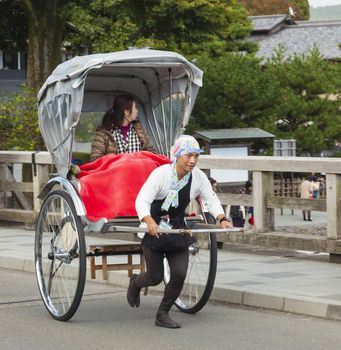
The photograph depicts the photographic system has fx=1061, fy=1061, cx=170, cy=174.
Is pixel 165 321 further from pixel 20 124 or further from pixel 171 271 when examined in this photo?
pixel 20 124

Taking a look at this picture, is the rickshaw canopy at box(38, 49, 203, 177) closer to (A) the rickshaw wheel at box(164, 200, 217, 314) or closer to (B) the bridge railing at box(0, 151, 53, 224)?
(A) the rickshaw wheel at box(164, 200, 217, 314)

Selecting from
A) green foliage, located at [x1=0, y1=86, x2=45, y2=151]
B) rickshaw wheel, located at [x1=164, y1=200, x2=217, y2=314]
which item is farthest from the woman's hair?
green foliage, located at [x1=0, y1=86, x2=45, y2=151]

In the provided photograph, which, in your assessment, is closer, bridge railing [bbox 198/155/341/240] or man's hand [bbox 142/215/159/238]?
man's hand [bbox 142/215/159/238]

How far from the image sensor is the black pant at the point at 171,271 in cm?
821

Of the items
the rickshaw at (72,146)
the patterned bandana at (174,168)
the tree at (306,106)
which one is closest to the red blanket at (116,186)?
the rickshaw at (72,146)

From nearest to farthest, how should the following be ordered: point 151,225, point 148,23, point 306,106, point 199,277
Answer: point 151,225, point 199,277, point 148,23, point 306,106

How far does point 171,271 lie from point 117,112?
2.15 meters

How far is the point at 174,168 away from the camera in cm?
823

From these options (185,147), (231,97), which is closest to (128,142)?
(185,147)

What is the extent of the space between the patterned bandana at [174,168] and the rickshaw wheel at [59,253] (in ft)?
2.61

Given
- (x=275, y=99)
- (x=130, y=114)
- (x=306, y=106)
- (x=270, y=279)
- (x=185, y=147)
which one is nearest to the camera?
(x=185, y=147)

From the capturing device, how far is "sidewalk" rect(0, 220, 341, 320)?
9.01m

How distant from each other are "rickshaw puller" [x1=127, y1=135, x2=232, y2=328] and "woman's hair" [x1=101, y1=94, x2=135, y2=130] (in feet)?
5.41

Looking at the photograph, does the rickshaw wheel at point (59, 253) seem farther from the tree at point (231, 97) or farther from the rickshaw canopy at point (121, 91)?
the tree at point (231, 97)
